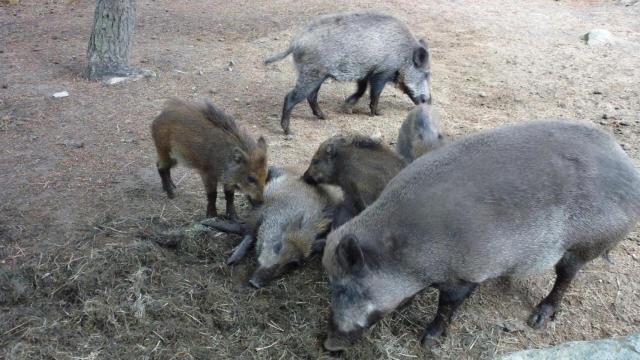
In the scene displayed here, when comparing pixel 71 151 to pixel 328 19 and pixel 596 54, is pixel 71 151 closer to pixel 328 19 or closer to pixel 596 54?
pixel 328 19

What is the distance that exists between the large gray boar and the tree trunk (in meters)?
5.36

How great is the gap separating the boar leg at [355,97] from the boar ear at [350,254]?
4.35 metres

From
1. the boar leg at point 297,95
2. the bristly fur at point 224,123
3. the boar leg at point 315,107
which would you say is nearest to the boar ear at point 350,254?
the bristly fur at point 224,123

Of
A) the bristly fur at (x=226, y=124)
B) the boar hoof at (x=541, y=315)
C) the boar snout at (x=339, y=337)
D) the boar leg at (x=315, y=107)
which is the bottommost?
the boar leg at (x=315, y=107)

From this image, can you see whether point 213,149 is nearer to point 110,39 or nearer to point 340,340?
point 340,340

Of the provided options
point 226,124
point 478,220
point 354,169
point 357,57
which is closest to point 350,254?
point 478,220

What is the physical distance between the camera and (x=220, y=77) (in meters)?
7.96

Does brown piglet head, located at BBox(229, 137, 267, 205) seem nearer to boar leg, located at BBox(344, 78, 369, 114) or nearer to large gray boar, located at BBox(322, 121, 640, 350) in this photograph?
large gray boar, located at BBox(322, 121, 640, 350)

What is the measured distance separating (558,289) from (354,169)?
1.64 m

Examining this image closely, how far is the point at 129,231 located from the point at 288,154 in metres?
2.00

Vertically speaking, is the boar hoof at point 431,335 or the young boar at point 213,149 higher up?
the young boar at point 213,149

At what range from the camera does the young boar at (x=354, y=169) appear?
4.34 metres

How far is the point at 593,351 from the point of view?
3104mm

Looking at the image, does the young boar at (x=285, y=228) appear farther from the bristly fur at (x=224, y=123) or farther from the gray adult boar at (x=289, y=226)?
the bristly fur at (x=224, y=123)
